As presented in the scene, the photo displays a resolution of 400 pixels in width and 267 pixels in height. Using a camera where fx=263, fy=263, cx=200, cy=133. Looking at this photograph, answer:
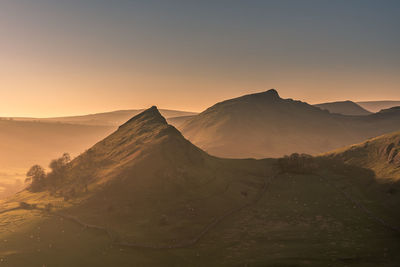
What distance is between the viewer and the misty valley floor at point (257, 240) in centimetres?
5616

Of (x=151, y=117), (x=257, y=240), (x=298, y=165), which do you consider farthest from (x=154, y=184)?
(x=298, y=165)

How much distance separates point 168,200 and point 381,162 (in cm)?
8982

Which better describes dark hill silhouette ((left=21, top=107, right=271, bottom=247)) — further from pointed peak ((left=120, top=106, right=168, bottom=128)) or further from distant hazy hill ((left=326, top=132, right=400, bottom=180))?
distant hazy hill ((left=326, top=132, right=400, bottom=180))

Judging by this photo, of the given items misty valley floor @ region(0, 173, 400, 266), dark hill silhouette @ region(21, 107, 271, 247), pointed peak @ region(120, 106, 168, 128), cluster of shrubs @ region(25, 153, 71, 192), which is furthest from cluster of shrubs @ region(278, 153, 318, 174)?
cluster of shrubs @ region(25, 153, 71, 192)

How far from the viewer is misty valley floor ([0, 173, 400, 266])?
56156 mm

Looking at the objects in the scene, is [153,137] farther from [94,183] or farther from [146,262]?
[146,262]

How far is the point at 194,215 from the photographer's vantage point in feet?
260

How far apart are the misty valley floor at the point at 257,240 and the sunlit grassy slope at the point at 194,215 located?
236mm

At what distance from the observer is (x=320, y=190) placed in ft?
324

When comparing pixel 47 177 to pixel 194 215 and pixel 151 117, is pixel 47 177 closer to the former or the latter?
pixel 151 117

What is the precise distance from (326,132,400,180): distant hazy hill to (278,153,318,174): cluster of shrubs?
17.6 metres

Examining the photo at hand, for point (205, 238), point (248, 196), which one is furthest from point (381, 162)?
point (205, 238)

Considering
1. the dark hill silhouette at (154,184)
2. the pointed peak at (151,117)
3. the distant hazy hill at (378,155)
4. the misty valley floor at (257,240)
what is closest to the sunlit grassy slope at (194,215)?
the misty valley floor at (257,240)

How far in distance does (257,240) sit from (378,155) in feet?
271
